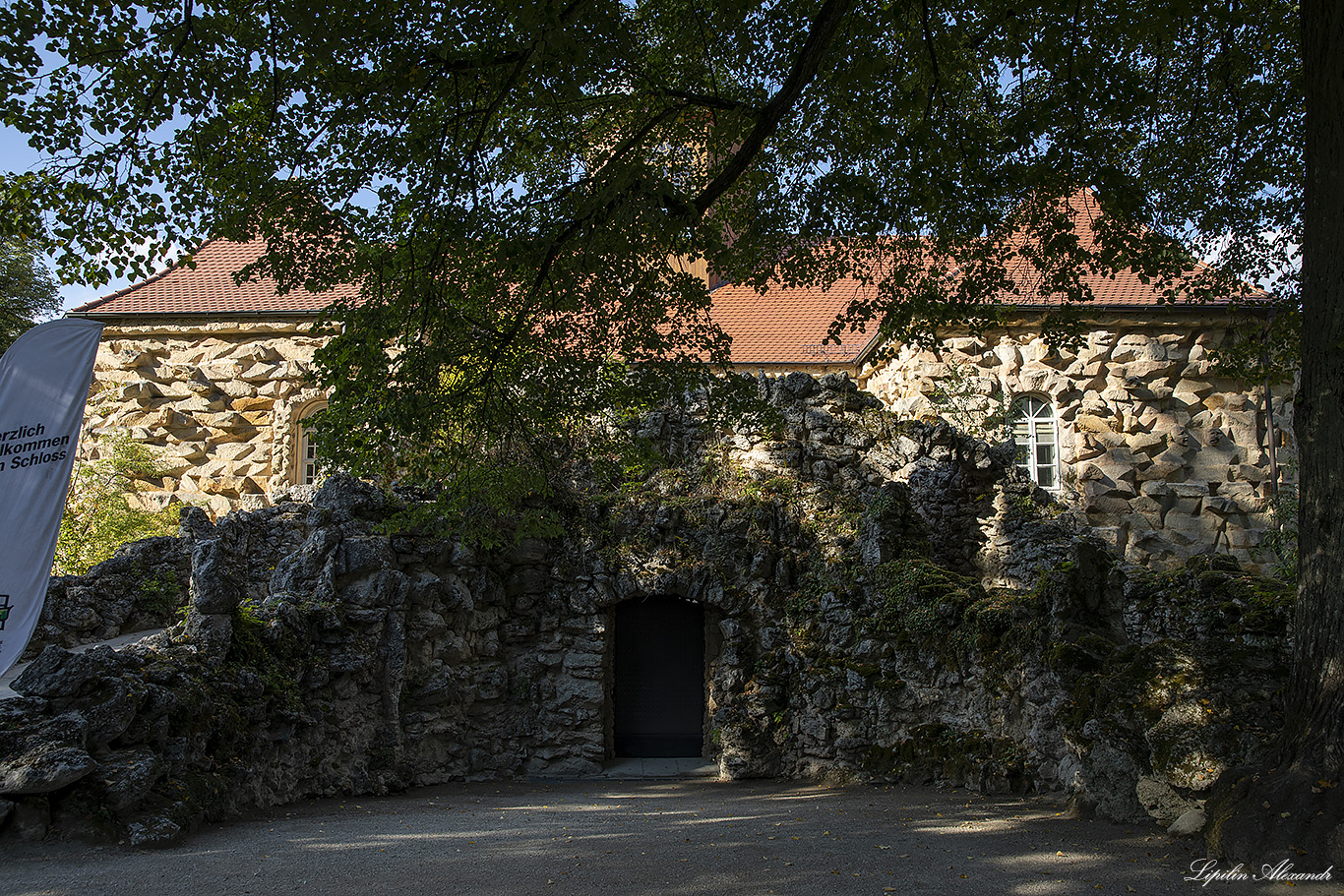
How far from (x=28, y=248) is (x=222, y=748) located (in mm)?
15687

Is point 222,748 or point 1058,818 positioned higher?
point 222,748

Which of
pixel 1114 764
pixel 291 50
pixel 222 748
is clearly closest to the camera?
pixel 291 50

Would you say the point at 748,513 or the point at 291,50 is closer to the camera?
the point at 291,50

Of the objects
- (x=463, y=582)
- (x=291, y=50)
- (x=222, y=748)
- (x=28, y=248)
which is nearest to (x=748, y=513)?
(x=463, y=582)

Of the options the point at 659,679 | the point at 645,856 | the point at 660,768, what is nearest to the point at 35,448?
the point at 645,856

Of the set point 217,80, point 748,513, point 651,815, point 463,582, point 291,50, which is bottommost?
point 651,815

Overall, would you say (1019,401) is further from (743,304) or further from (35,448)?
(35,448)

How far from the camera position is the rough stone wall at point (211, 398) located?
17.4 m

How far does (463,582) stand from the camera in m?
11.0

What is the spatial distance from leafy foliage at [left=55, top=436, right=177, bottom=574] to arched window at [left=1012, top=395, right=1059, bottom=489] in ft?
49.8

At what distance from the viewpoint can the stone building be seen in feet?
52.5

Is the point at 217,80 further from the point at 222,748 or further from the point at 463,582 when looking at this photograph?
the point at 463,582

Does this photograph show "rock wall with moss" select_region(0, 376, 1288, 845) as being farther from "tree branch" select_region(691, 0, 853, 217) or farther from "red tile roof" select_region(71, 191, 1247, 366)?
"red tile roof" select_region(71, 191, 1247, 366)

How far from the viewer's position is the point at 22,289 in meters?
17.5
